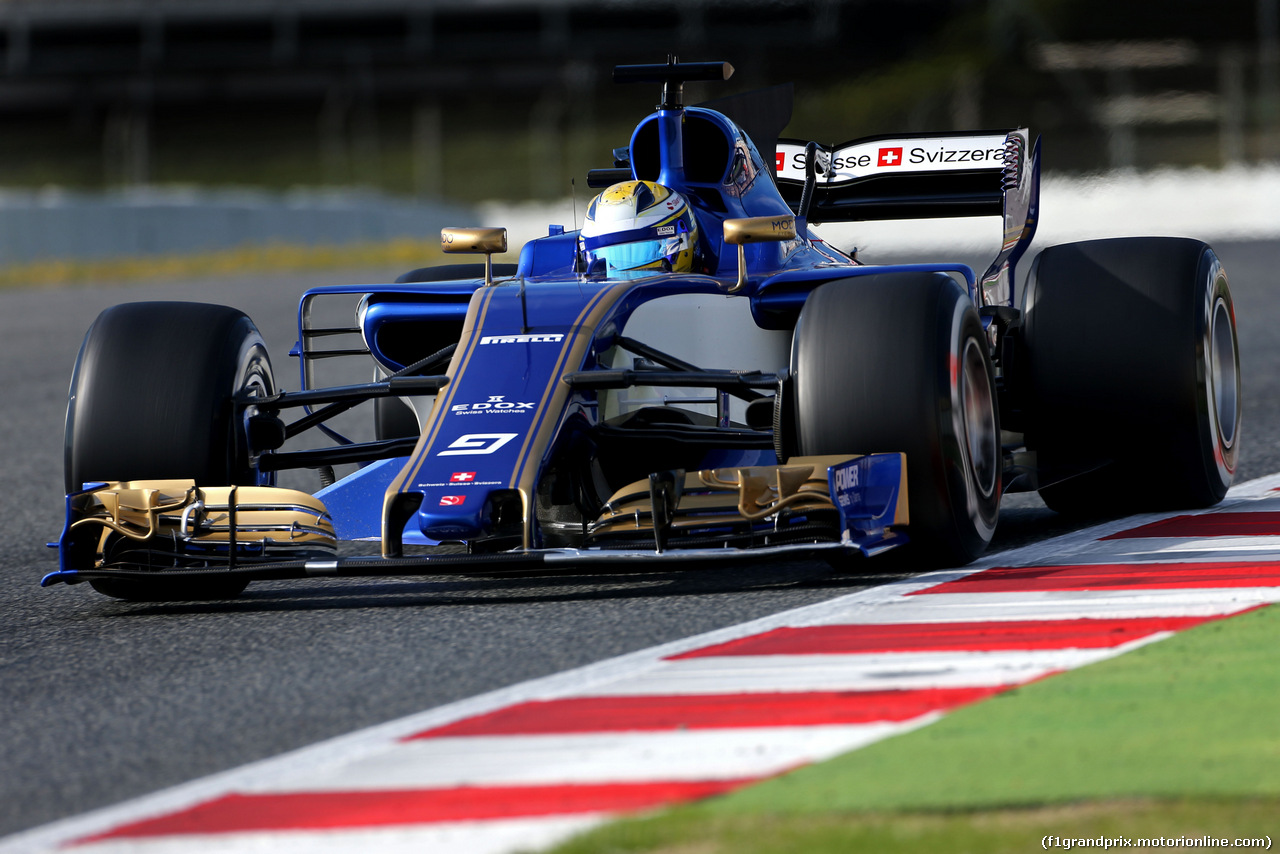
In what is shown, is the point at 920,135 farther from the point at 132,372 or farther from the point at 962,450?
the point at 132,372

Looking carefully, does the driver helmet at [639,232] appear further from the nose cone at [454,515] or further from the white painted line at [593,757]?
the white painted line at [593,757]

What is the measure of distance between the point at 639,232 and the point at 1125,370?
69.2 inches

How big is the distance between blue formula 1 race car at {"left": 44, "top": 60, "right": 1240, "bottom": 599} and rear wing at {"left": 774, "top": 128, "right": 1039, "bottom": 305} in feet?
1.06

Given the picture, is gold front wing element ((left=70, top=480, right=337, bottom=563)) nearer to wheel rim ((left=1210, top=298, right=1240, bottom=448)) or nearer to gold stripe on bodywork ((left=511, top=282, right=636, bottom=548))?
gold stripe on bodywork ((left=511, top=282, right=636, bottom=548))

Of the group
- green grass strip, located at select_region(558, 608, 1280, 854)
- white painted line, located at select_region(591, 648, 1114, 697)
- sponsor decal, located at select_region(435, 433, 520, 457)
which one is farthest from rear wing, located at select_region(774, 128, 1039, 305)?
green grass strip, located at select_region(558, 608, 1280, 854)

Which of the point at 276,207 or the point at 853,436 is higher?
the point at 276,207

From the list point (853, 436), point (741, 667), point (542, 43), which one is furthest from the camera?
point (542, 43)

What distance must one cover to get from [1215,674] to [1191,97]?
83.0ft

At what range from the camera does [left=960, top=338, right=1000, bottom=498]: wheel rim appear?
18.2 ft

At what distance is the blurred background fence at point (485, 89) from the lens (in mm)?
27438

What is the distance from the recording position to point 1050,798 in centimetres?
293

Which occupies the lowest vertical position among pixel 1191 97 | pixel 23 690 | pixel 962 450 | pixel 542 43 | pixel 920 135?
pixel 23 690

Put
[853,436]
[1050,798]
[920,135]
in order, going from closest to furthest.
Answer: [1050,798], [853,436], [920,135]

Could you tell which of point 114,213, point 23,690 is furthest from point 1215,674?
point 114,213
